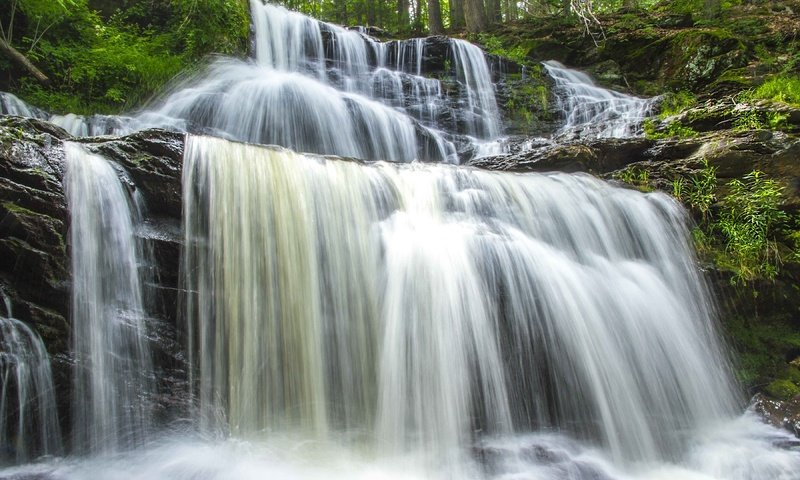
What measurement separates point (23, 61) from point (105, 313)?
19.8 feet

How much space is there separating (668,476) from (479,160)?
4.74m

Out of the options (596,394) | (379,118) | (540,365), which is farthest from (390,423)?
(379,118)

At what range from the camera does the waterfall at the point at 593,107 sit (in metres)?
8.90

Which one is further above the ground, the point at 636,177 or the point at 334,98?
the point at 334,98

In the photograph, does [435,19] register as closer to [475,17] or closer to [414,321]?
[475,17]

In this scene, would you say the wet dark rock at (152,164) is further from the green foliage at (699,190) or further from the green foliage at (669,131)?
the green foliage at (669,131)

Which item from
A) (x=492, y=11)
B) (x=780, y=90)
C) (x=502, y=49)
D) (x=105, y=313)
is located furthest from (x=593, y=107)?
(x=105, y=313)

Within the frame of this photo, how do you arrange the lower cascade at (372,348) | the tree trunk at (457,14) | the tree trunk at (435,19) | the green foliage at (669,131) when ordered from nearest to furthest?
the lower cascade at (372,348) < the green foliage at (669,131) < the tree trunk at (435,19) < the tree trunk at (457,14)

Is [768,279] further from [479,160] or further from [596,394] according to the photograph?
[479,160]

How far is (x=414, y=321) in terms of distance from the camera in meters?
4.31

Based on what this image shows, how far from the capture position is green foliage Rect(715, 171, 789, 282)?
563cm

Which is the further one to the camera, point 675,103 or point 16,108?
point 675,103

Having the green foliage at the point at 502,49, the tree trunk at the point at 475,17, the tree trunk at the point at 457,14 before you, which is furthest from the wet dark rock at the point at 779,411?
the tree trunk at the point at 457,14

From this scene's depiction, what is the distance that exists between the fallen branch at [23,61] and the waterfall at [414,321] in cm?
481
